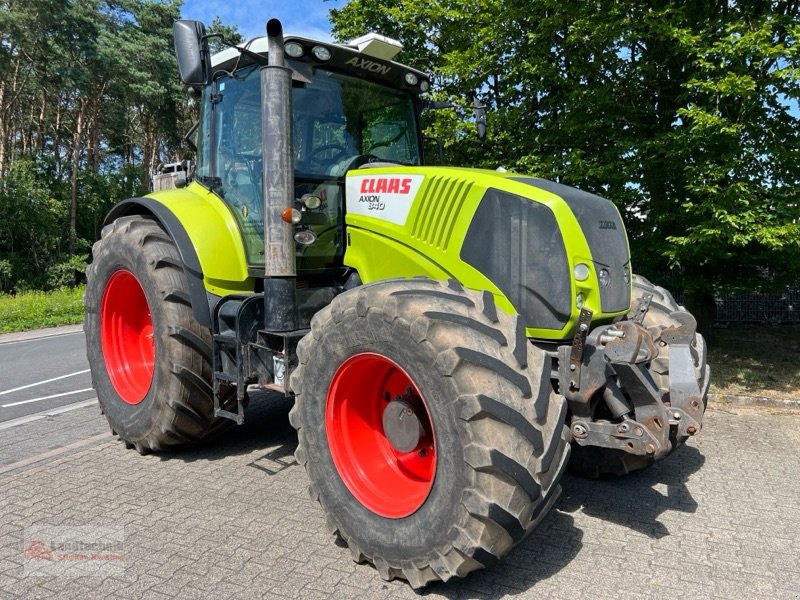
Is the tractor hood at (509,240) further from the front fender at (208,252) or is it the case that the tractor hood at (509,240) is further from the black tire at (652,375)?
the front fender at (208,252)

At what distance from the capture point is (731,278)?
7.90 meters

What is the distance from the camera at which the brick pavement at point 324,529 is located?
282cm

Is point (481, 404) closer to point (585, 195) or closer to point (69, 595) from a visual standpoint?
point (585, 195)

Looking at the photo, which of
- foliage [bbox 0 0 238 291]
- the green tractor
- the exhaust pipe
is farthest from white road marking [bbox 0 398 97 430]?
foliage [bbox 0 0 238 291]

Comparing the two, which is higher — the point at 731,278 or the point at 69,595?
the point at 731,278

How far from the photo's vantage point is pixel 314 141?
13.3 ft

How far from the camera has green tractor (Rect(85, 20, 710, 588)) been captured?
2625 mm

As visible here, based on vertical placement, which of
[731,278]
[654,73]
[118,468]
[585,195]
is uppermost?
[654,73]

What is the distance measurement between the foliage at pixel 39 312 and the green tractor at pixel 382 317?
1351cm

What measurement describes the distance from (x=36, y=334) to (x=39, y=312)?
98.7 inches

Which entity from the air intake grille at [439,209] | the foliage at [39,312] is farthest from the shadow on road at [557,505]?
the foliage at [39,312]

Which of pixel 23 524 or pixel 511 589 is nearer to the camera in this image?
pixel 511 589

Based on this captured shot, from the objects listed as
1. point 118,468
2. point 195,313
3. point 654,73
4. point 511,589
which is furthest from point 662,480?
point 654,73

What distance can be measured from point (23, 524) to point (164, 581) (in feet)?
3.98
